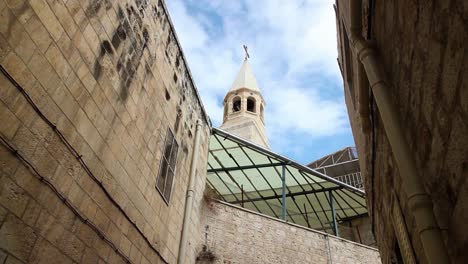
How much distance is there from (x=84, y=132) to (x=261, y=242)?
729 cm

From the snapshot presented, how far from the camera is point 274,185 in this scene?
15.7 m

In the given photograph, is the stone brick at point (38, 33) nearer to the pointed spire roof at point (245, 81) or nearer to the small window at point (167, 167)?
the small window at point (167, 167)

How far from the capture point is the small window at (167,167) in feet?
24.3

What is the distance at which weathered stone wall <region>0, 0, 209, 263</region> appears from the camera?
3.83 metres

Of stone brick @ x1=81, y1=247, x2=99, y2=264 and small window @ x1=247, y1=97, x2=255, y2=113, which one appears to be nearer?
stone brick @ x1=81, y1=247, x2=99, y2=264

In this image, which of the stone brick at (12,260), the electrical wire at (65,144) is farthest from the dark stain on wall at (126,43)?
the stone brick at (12,260)

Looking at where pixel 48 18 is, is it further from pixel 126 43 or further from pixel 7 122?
pixel 126 43

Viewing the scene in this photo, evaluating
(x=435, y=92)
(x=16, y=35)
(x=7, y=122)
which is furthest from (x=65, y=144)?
(x=435, y=92)

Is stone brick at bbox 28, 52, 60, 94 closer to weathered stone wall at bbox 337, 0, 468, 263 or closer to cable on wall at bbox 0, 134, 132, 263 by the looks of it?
cable on wall at bbox 0, 134, 132, 263

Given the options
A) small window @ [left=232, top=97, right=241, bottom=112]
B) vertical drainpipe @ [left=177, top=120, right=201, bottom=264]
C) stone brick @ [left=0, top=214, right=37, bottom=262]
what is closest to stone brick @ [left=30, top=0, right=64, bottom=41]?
stone brick @ [left=0, top=214, right=37, bottom=262]

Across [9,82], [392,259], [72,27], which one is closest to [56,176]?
[9,82]

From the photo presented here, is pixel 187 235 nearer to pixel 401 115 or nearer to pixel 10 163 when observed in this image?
pixel 10 163

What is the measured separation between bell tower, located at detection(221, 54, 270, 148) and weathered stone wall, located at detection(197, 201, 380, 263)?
54.4ft

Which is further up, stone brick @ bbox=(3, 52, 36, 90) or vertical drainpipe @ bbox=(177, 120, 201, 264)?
vertical drainpipe @ bbox=(177, 120, 201, 264)
